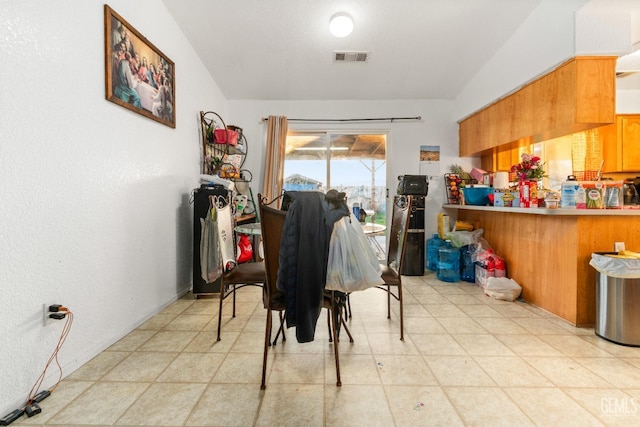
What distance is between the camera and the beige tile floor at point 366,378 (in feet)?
4.33

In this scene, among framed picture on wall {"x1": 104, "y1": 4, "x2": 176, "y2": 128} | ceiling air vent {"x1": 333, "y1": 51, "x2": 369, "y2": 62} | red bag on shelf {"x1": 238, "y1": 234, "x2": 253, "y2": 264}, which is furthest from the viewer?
ceiling air vent {"x1": 333, "y1": 51, "x2": 369, "y2": 62}

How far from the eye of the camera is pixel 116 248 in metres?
1.99

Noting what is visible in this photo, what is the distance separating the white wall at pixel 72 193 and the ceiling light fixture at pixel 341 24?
60.4 inches

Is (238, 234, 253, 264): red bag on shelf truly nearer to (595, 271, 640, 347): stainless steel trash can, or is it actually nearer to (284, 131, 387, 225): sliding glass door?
(284, 131, 387, 225): sliding glass door

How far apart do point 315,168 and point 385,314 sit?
2617 millimetres

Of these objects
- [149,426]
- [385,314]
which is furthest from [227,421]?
[385,314]

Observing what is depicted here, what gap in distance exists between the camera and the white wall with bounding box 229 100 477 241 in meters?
4.33

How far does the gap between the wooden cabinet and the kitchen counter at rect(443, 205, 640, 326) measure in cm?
215

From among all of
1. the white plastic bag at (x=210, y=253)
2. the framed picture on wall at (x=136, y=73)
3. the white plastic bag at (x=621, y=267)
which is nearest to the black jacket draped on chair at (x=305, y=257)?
the white plastic bag at (x=210, y=253)

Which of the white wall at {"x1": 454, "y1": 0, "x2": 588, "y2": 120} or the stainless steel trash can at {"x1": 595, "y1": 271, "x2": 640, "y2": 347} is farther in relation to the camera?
the white wall at {"x1": 454, "y1": 0, "x2": 588, "y2": 120}

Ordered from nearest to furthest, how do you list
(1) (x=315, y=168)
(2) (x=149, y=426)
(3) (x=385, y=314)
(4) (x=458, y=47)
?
(2) (x=149, y=426) → (3) (x=385, y=314) → (4) (x=458, y=47) → (1) (x=315, y=168)

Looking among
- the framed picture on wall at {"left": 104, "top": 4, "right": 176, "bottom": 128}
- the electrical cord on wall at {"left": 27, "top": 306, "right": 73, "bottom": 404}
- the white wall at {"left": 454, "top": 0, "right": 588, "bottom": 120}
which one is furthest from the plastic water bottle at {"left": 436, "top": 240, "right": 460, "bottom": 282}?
the electrical cord on wall at {"left": 27, "top": 306, "right": 73, "bottom": 404}

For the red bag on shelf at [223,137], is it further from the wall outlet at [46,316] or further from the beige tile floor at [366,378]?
the wall outlet at [46,316]

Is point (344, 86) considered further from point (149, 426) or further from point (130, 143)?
point (149, 426)
